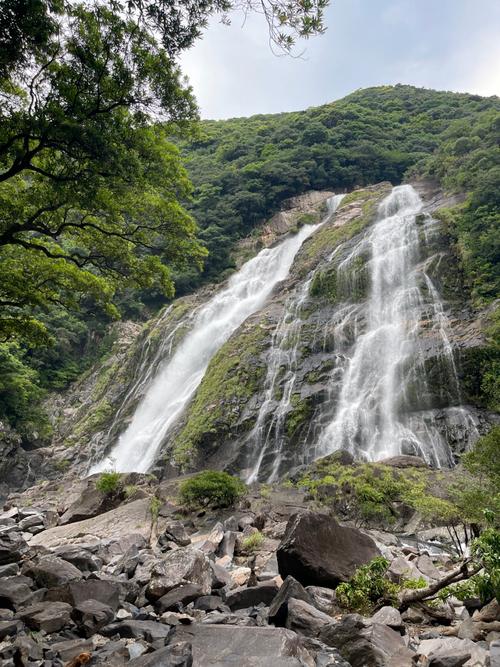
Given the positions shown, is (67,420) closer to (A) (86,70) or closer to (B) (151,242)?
(B) (151,242)

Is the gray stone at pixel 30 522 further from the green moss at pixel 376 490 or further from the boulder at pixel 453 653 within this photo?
the boulder at pixel 453 653

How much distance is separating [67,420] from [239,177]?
32.7 meters

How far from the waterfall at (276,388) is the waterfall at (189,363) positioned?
17.0ft

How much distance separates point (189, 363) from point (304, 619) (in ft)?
82.4

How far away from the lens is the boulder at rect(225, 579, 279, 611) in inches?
203

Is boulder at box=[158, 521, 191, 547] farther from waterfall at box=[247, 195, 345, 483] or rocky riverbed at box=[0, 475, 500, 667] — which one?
waterfall at box=[247, 195, 345, 483]

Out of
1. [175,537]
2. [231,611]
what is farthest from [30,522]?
[231,611]

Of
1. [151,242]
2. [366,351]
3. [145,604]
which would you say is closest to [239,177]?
[366,351]

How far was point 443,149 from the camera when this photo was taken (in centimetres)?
3900

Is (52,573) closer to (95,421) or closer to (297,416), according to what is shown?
(297,416)

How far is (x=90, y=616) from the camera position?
4488 mm

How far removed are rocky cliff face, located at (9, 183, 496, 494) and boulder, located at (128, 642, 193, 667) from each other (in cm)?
1451

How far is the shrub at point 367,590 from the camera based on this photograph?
193 inches

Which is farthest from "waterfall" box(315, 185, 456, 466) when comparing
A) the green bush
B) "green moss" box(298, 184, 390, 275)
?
the green bush
